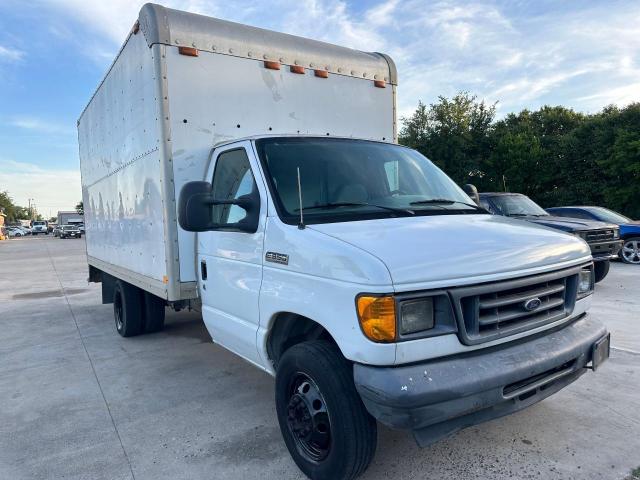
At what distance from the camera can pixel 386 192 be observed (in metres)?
3.50

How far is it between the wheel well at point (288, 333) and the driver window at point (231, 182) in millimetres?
884

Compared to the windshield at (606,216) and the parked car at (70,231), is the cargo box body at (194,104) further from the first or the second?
the parked car at (70,231)

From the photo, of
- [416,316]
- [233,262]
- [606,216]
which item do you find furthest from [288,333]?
[606,216]

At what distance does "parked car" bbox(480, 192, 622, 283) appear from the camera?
9156 millimetres

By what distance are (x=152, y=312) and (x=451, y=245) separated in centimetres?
488

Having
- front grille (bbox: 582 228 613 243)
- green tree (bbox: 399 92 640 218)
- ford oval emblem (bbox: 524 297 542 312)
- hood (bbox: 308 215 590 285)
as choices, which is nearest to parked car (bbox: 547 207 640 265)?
front grille (bbox: 582 228 613 243)

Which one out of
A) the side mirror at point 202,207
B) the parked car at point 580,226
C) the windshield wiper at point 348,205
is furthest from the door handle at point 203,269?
the parked car at point 580,226

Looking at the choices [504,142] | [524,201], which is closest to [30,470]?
[524,201]

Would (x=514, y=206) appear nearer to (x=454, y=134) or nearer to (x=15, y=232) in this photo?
(x=454, y=134)

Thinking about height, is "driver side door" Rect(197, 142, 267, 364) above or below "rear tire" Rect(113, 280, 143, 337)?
above

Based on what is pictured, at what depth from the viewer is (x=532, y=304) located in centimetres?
274

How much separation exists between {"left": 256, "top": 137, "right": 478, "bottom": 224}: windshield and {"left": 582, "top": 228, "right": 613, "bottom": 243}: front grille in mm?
6538

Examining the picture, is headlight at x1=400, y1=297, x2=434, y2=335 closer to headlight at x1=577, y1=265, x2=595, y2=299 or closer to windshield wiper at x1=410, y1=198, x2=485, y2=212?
windshield wiper at x1=410, y1=198, x2=485, y2=212

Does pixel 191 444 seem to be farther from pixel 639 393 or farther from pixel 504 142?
pixel 504 142
